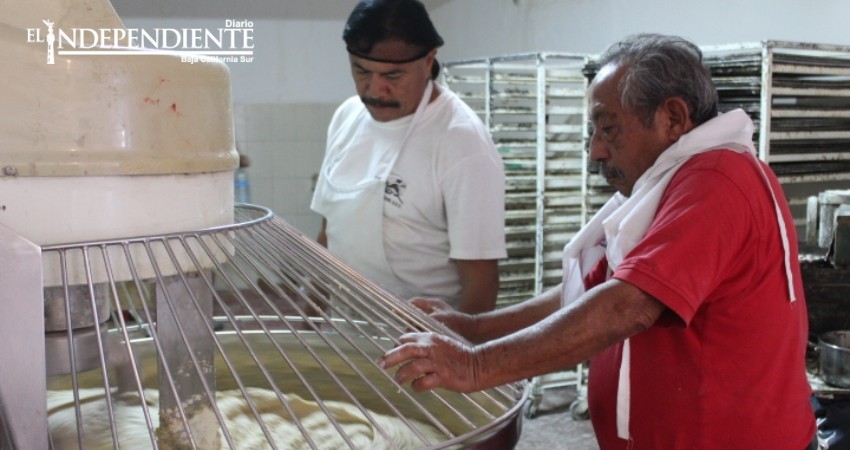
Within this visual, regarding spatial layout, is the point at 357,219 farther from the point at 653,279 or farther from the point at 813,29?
the point at 813,29

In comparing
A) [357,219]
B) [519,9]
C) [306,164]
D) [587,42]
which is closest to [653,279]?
[357,219]

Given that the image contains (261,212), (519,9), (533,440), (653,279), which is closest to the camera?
(653,279)

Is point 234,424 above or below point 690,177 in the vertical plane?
below

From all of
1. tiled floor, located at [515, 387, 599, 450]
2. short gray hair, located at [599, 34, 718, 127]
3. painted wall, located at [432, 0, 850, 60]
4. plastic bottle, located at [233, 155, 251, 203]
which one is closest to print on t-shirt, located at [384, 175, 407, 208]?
short gray hair, located at [599, 34, 718, 127]

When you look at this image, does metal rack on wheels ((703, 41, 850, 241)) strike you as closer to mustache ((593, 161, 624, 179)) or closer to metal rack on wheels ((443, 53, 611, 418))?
metal rack on wheels ((443, 53, 611, 418))

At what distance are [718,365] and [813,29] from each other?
210 cm

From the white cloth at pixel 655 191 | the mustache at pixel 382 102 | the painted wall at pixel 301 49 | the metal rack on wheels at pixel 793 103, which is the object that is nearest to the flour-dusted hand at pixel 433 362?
the white cloth at pixel 655 191

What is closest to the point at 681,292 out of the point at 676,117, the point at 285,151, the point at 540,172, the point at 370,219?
the point at 676,117

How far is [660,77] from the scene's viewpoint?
114 cm

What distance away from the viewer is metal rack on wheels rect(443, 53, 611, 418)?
329 centimetres

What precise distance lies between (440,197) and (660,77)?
67cm

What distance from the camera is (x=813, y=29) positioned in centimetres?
282

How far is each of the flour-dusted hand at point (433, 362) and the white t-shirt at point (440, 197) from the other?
28.3 inches

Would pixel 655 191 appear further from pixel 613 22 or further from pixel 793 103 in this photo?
pixel 613 22
